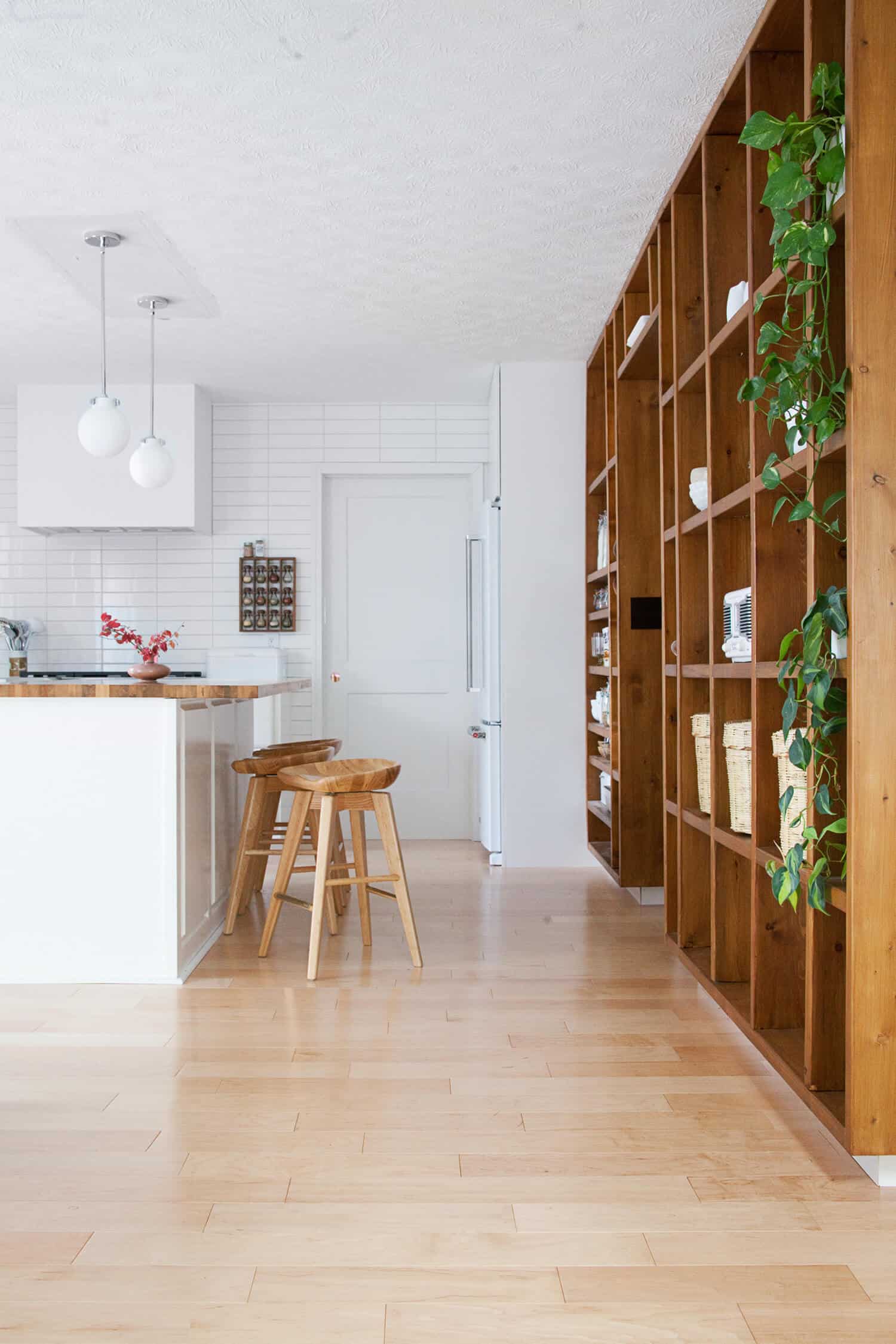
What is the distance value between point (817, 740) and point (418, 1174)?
3.90 ft

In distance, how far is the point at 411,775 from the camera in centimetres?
681

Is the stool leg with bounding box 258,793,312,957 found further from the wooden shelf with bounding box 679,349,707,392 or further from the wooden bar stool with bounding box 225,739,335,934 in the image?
the wooden shelf with bounding box 679,349,707,392

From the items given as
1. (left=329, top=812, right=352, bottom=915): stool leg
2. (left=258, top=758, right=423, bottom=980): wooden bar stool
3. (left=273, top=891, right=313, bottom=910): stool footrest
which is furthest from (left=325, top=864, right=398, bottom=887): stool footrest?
(left=329, top=812, right=352, bottom=915): stool leg

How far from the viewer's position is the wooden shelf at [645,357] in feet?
13.5

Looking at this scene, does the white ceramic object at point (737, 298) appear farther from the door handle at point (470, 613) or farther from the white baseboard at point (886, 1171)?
the door handle at point (470, 613)

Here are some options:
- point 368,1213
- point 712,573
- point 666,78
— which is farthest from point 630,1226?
point 666,78

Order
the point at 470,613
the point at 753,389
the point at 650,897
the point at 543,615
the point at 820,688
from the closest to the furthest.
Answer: the point at 820,688
the point at 753,389
the point at 650,897
the point at 543,615
the point at 470,613

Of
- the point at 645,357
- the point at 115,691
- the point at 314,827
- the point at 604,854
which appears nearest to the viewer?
the point at 115,691

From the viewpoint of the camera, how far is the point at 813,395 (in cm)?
232

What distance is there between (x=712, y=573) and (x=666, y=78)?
1.36 m

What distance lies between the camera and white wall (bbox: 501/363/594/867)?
5.88m

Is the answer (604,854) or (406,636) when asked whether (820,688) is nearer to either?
(604,854)

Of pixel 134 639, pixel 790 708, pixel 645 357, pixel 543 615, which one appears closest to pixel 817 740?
pixel 790 708

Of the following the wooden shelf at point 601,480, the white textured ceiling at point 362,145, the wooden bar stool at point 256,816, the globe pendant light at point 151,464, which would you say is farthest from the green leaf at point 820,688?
the globe pendant light at point 151,464
